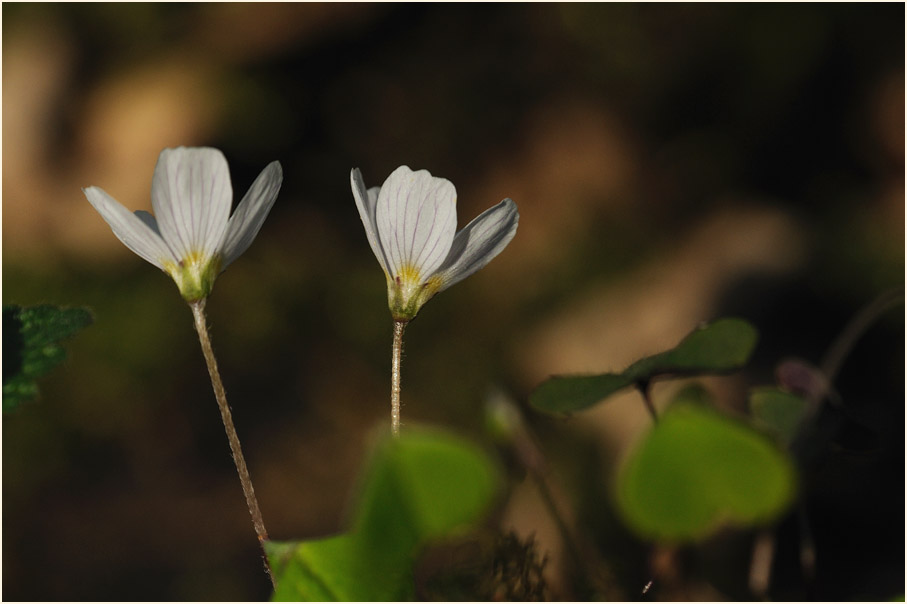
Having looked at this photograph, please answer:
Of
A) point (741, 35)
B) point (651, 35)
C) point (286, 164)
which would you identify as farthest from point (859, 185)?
point (286, 164)

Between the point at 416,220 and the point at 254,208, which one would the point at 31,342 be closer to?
the point at 254,208

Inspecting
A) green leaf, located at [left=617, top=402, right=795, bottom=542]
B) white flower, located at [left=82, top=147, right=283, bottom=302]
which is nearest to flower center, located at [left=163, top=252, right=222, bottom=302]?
white flower, located at [left=82, top=147, right=283, bottom=302]

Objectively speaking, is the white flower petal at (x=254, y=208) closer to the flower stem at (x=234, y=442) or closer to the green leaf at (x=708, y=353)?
the flower stem at (x=234, y=442)

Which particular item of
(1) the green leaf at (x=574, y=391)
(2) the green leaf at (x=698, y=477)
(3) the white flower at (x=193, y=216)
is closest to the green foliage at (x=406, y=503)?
(2) the green leaf at (x=698, y=477)

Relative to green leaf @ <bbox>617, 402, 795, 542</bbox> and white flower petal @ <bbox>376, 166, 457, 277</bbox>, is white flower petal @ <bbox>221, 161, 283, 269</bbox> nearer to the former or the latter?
white flower petal @ <bbox>376, 166, 457, 277</bbox>

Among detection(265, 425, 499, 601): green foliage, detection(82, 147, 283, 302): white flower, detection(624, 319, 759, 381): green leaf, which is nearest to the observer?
detection(265, 425, 499, 601): green foliage

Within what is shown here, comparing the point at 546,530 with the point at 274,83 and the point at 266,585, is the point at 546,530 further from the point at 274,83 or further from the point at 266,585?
the point at 274,83

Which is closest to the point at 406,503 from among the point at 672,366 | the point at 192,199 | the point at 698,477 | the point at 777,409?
the point at 698,477
